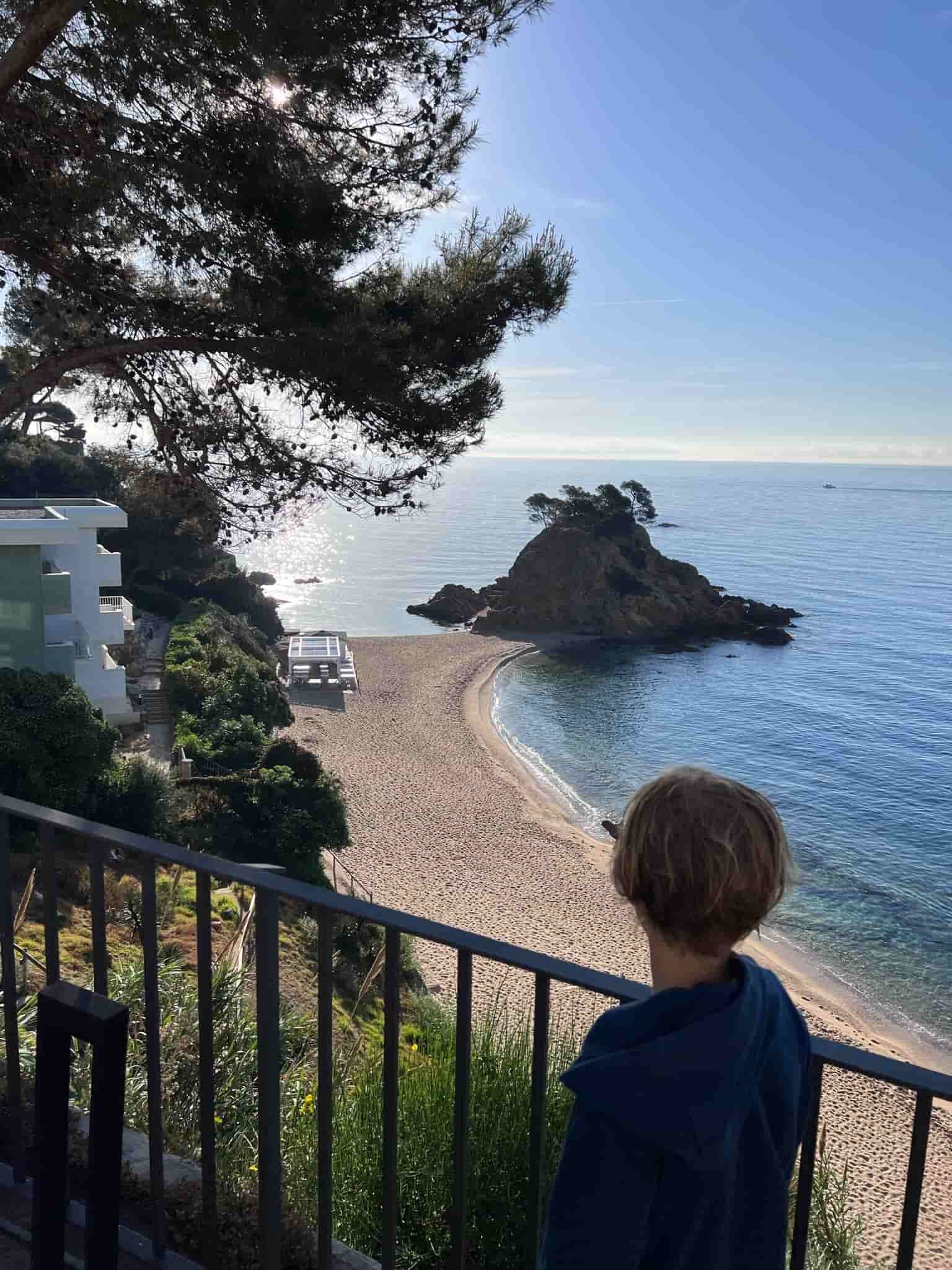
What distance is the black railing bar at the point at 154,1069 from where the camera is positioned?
6.39ft

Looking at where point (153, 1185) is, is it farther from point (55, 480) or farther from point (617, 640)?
point (617, 640)

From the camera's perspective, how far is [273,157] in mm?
5855

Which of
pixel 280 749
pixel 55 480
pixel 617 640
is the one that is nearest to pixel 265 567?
pixel 617 640

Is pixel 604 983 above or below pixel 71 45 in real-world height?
below

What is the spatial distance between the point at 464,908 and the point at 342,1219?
16.8m

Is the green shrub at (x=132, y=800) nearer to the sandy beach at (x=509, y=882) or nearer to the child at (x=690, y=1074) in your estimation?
the sandy beach at (x=509, y=882)

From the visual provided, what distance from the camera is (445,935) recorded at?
1544 mm

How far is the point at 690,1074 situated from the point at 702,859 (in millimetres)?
219

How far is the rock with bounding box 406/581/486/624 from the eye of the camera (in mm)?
60750

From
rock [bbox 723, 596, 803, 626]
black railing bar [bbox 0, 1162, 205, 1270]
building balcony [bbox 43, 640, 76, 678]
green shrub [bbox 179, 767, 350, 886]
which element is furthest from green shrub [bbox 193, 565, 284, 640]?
black railing bar [bbox 0, 1162, 205, 1270]

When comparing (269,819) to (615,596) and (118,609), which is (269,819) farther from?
(615,596)

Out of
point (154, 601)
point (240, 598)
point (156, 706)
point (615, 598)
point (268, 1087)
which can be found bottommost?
point (156, 706)

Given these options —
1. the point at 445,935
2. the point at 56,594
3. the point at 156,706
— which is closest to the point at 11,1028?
the point at 445,935

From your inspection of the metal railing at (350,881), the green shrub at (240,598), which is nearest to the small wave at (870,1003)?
the metal railing at (350,881)
